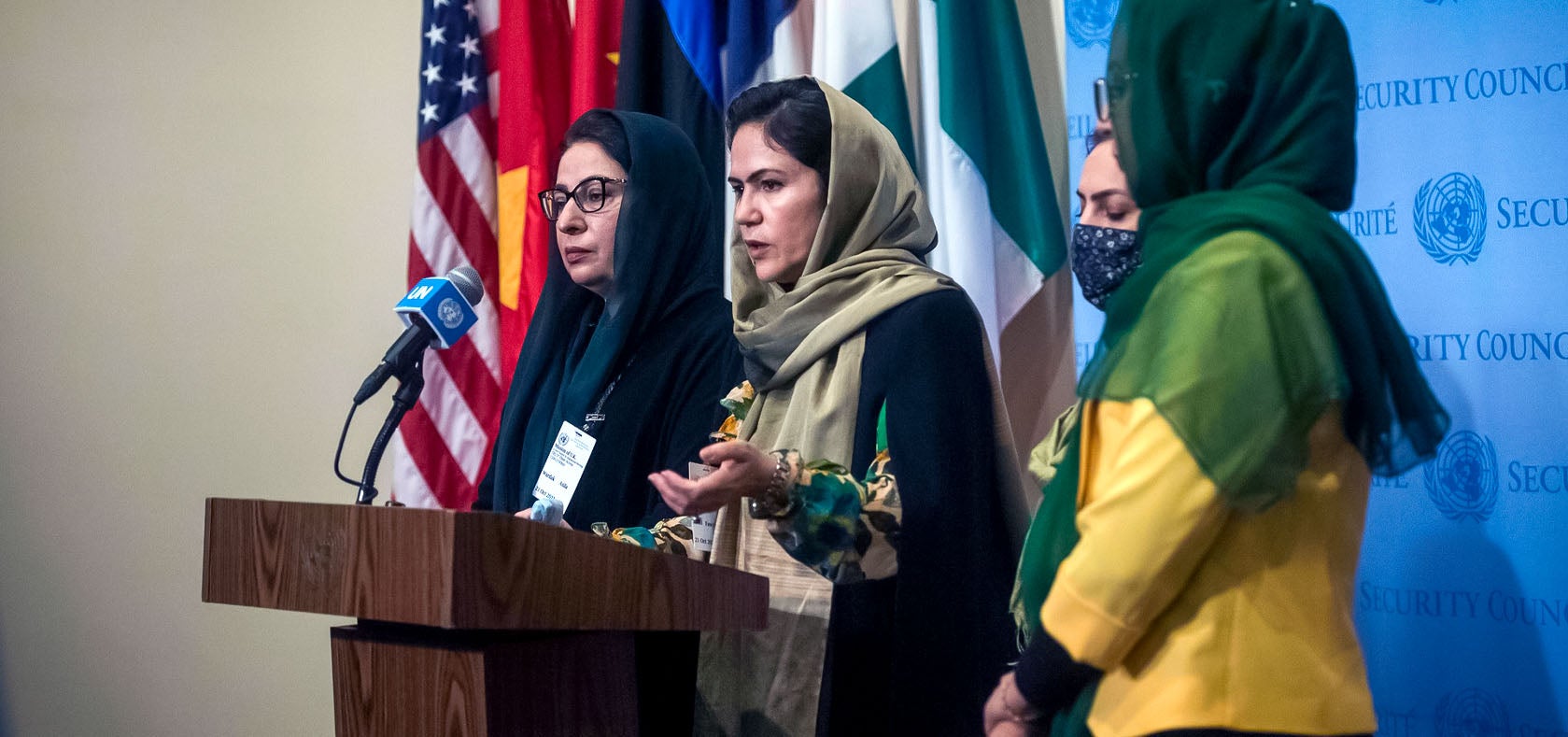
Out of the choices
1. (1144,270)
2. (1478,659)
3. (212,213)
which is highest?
(212,213)

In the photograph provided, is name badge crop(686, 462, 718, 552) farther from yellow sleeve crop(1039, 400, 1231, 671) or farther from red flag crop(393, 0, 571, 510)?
red flag crop(393, 0, 571, 510)

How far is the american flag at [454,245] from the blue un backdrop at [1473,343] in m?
2.17

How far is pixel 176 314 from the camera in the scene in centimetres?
408

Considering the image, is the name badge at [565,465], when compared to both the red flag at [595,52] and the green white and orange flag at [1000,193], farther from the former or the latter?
the red flag at [595,52]

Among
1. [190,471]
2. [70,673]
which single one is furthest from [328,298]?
[70,673]

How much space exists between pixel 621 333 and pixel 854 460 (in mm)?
637

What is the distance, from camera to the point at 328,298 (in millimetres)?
3910

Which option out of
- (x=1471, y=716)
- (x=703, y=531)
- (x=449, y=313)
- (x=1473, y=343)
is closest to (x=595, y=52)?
(x=449, y=313)

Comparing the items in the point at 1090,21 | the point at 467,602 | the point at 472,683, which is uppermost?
the point at 1090,21

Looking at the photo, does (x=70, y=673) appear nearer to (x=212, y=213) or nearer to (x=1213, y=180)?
(x=212, y=213)

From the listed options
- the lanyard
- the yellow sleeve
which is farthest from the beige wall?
the yellow sleeve

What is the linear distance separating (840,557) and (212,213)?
2.96 meters

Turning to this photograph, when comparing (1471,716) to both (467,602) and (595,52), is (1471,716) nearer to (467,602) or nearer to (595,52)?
(467,602)

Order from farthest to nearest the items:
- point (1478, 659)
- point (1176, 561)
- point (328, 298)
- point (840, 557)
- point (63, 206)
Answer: point (63, 206)
point (328, 298)
point (1478, 659)
point (840, 557)
point (1176, 561)
